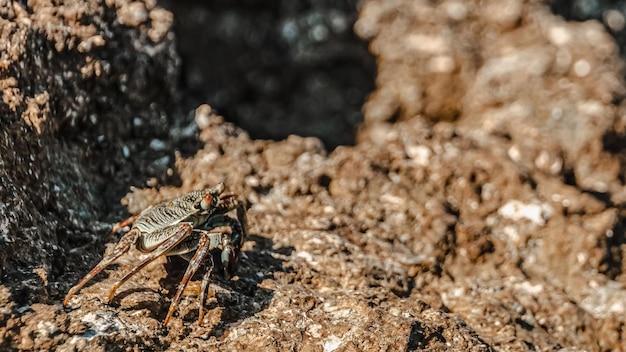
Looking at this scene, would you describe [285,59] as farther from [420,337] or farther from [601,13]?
[420,337]

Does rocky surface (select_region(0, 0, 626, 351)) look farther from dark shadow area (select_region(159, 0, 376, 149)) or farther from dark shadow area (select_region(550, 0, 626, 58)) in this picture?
dark shadow area (select_region(159, 0, 376, 149))

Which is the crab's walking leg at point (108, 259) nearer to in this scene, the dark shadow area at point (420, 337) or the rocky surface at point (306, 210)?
the rocky surface at point (306, 210)

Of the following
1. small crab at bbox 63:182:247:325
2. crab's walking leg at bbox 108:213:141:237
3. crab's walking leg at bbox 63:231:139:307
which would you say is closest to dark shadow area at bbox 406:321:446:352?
small crab at bbox 63:182:247:325

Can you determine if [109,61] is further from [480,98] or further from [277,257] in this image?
[480,98]

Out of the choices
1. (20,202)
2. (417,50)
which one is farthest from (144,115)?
(417,50)

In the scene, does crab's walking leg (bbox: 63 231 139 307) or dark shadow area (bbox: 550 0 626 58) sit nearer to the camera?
crab's walking leg (bbox: 63 231 139 307)

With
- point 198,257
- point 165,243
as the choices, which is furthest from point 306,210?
point 165,243
